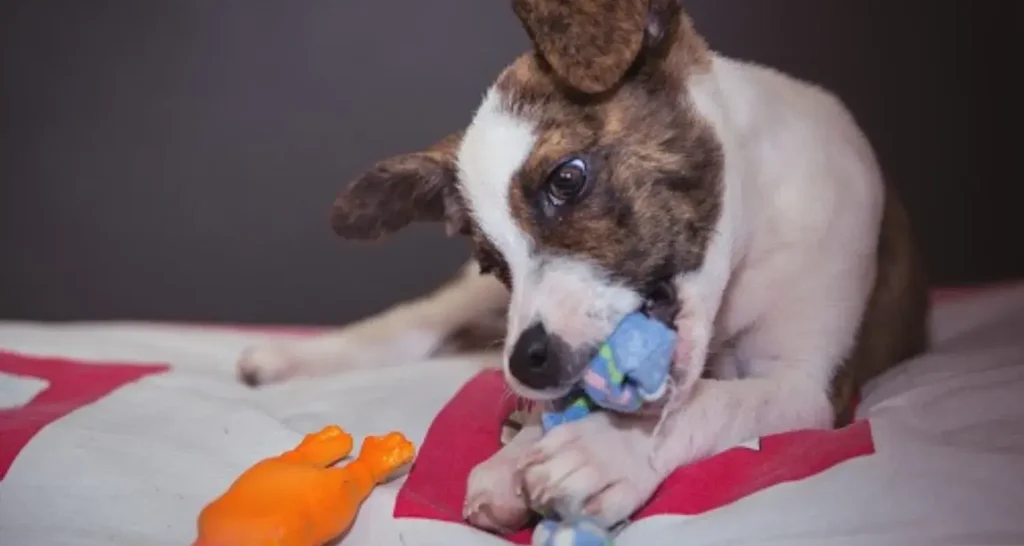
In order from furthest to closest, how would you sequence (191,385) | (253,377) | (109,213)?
1. (109,213)
2. (253,377)
3. (191,385)

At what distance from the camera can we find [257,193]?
9.55 feet

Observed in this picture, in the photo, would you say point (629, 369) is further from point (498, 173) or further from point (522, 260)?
point (498, 173)

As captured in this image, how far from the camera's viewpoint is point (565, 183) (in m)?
1.56

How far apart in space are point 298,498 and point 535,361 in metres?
0.33

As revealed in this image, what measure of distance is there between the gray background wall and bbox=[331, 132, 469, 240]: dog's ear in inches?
38.2

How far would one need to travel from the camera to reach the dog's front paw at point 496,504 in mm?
1434

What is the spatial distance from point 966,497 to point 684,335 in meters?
0.39

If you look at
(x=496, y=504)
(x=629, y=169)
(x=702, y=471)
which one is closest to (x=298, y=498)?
→ (x=496, y=504)

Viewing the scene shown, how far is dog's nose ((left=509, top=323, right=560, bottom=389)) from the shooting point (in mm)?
1426

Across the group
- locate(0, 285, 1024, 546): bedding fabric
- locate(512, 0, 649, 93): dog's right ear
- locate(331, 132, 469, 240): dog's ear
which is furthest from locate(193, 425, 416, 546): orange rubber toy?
locate(512, 0, 649, 93): dog's right ear

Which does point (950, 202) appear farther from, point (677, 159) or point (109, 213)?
point (109, 213)

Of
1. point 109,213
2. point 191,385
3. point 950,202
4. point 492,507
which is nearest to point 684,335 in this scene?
point 492,507

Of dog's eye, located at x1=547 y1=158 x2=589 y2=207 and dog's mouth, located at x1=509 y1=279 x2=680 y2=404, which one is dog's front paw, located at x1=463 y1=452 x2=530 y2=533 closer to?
dog's mouth, located at x1=509 y1=279 x2=680 y2=404

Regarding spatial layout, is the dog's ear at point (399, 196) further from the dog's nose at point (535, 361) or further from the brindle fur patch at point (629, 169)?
the dog's nose at point (535, 361)
